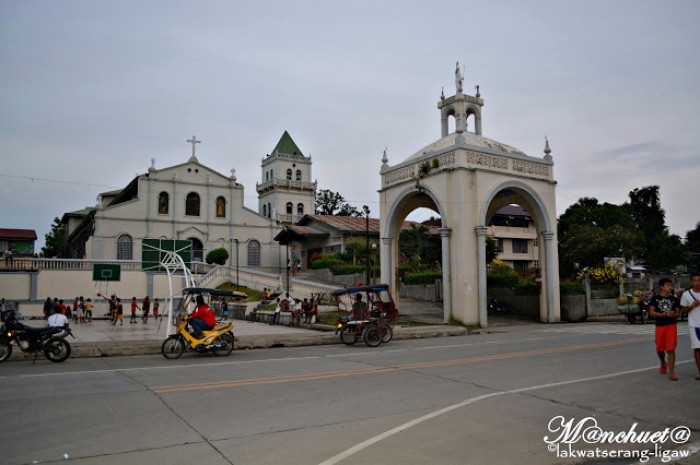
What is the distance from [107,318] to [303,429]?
31.6 metres

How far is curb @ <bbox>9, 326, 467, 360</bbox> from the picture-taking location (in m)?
14.5

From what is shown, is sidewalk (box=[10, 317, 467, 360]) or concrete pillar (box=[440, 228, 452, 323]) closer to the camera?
sidewalk (box=[10, 317, 467, 360])

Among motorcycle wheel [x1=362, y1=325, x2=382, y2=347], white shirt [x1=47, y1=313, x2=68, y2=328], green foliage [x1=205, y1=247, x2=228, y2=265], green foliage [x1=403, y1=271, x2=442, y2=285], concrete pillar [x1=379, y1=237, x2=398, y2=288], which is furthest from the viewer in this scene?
green foliage [x1=205, y1=247, x2=228, y2=265]

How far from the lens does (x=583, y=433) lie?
612cm

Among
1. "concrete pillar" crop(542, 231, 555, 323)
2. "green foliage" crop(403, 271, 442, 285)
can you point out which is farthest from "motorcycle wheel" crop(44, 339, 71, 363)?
"green foliage" crop(403, 271, 442, 285)

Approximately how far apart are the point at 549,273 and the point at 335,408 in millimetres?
21088

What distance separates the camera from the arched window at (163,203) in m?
51.1

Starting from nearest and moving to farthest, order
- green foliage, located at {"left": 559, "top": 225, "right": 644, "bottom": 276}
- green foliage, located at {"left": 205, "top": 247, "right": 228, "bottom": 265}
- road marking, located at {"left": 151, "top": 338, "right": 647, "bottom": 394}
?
road marking, located at {"left": 151, "top": 338, "right": 647, "bottom": 394}
green foliage, located at {"left": 559, "top": 225, "right": 644, "bottom": 276}
green foliage, located at {"left": 205, "top": 247, "right": 228, "bottom": 265}

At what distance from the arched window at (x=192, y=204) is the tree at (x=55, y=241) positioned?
2844cm

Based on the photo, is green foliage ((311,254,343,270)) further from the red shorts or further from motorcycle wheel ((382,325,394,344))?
the red shorts

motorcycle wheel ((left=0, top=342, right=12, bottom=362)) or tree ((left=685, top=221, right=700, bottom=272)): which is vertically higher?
tree ((left=685, top=221, right=700, bottom=272))

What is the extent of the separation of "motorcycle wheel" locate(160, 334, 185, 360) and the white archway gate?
1287 centimetres

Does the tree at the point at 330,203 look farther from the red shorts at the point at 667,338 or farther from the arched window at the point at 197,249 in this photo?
the red shorts at the point at 667,338

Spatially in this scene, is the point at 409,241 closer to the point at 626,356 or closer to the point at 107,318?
the point at 107,318
